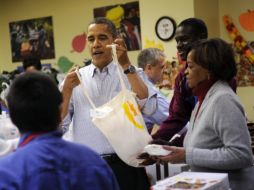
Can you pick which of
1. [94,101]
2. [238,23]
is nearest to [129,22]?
[238,23]

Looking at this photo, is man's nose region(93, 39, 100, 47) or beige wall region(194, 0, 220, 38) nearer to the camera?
man's nose region(93, 39, 100, 47)

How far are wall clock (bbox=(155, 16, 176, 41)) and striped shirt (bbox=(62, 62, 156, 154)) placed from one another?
258cm

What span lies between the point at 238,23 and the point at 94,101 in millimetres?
3223

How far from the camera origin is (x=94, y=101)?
7.04 ft

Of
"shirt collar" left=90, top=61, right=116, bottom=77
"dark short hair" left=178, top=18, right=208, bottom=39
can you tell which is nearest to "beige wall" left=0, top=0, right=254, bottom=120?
"dark short hair" left=178, top=18, right=208, bottom=39

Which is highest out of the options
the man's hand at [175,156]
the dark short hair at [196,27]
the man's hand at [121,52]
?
the dark short hair at [196,27]

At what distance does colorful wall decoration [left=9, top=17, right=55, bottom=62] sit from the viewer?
6.34 m

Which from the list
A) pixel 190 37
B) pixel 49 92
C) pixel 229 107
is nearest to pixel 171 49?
pixel 190 37

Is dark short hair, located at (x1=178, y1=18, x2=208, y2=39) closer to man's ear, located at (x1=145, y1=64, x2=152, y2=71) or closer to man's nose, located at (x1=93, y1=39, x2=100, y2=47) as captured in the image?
man's nose, located at (x1=93, y1=39, x2=100, y2=47)

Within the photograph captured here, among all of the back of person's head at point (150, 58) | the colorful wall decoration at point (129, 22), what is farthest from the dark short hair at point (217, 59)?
the colorful wall decoration at point (129, 22)

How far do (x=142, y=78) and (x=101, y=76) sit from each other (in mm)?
218

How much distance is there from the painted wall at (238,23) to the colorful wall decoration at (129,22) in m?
1.13

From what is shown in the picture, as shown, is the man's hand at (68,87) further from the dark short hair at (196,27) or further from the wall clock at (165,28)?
the wall clock at (165,28)

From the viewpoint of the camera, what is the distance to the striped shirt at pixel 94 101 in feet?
6.87
